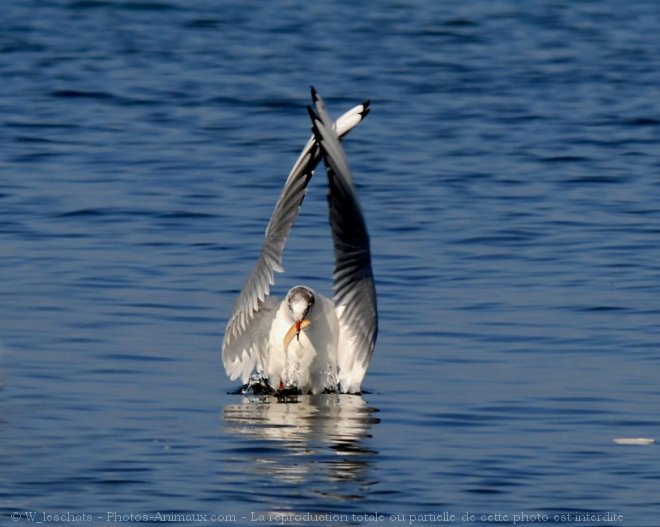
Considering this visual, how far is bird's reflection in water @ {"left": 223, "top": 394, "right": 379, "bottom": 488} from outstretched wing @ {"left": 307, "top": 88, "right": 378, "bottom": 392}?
20 cm

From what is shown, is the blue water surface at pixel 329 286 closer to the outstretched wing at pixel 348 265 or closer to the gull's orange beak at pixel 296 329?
the outstretched wing at pixel 348 265

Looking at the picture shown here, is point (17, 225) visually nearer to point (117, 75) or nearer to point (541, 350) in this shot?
point (541, 350)

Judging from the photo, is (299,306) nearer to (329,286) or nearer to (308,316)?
(308,316)

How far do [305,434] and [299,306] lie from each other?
967 mm

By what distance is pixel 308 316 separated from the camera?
28.7 ft

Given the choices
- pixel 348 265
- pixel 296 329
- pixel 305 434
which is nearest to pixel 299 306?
pixel 296 329

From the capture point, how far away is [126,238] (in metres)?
11.8

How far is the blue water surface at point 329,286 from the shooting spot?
6.84m

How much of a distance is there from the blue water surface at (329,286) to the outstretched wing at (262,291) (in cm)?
17

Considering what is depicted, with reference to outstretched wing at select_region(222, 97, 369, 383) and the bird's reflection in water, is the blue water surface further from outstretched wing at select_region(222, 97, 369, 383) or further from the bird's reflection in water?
outstretched wing at select_region(222, 97, 369, 383)

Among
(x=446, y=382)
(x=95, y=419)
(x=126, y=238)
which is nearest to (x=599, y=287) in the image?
(x=446, y=382)

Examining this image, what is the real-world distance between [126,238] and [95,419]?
4.19 meters

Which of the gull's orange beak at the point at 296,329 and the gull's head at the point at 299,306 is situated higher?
the gull's head at the point at 299,306

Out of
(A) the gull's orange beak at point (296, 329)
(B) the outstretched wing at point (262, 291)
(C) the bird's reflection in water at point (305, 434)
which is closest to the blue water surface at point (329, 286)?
(C) the bird's reflection in water at point (305, 434)
